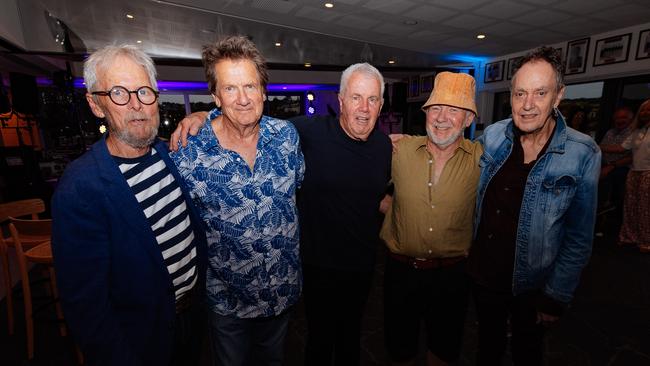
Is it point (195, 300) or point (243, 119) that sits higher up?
point (243, 119)

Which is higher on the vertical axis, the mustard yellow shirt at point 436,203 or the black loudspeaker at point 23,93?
the black loudspeaker at point 23,93

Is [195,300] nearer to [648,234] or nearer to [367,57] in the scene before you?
[648,234]

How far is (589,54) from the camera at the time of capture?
273 inches

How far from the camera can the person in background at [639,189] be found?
4.65 metres

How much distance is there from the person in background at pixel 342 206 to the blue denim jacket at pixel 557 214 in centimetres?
71

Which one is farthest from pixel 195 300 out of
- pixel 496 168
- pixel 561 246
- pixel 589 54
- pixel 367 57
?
pixel 589 54

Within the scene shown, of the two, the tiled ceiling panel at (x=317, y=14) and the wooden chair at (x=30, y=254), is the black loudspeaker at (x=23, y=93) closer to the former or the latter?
the wooden chair at (x=30, y=254)

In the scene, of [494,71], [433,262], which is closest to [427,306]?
[433,262]

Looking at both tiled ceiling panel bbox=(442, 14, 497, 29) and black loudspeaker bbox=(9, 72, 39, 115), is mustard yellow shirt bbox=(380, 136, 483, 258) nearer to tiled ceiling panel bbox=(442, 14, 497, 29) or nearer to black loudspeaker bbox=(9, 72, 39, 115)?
tiled ceiling panel bbox=(442, 14, 497, 29)

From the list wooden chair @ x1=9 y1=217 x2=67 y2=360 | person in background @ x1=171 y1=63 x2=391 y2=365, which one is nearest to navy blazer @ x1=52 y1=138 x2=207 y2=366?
person in background @ x1=171 y1=63 x2=391 y2=365

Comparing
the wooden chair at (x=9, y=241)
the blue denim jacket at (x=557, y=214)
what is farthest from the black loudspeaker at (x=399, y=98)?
the wooden chair at (x=9, y=241)

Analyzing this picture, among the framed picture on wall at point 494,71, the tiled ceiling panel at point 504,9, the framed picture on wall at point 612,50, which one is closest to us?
the tiled ceiling panel at point 504,9

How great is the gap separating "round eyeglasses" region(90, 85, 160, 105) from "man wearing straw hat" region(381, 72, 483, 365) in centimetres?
137

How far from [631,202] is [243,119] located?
632 cm
